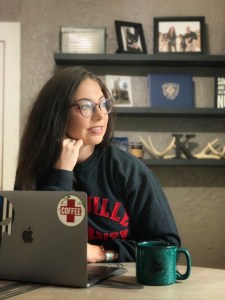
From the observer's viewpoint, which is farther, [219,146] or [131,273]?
[219,146]

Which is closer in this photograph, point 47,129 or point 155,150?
point 47,129

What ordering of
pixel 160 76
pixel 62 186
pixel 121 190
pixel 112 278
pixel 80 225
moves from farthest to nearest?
1. pixel 160 76
2. pixel 121 190
3. pixel 62 186
4. pixel 112 278
5. pixel 80 225

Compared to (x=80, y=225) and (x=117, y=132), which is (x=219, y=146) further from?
(x=80, y=225)

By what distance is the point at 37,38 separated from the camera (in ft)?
9.66

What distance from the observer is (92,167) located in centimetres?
161

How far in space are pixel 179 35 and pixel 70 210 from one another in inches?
84.0

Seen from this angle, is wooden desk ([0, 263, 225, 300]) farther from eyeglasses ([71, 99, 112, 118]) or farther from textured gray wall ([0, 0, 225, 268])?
textured gray wall ([0, 0, 225, 268])

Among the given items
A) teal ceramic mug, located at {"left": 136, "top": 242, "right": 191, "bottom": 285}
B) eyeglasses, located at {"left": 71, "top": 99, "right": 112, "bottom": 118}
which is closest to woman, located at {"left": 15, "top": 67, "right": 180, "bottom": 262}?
eyeglasses, located at {"left": 71, "top": 99, "right": 112, "bottom": 118}

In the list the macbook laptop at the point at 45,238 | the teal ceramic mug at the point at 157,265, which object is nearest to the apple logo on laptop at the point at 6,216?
the macbook laptop at the point at 45,238

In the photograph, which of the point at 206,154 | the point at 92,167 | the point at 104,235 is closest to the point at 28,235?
the point at 104,235

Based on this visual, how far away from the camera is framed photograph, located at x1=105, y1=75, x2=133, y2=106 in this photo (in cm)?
286

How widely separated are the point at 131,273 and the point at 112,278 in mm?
83

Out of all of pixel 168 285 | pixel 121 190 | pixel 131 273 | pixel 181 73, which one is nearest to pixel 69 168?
pixel 121 190

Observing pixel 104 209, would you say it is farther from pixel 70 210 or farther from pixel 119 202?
pixel 70 210
